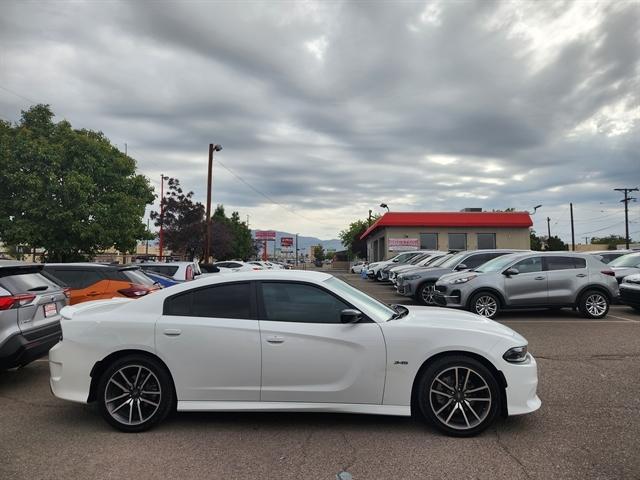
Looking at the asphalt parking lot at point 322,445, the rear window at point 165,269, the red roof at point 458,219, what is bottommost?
the asphalt parking lot at point 322,445

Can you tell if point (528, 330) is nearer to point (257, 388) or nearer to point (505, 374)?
point (505, 374)

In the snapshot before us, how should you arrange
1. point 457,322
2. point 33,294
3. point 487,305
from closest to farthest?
point 457,322
point 33,294
point 487,305

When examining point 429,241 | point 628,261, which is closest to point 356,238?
point 429,241

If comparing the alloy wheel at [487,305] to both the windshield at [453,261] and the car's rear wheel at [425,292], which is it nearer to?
the car's rear wheel at [425,292]

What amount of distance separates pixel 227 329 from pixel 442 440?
6.85ft

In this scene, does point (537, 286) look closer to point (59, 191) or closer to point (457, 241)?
point (59, 191)

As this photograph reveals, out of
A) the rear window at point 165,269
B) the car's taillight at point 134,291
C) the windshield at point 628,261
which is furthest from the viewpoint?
the windshield at point 628,261

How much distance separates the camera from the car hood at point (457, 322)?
4.32 meters

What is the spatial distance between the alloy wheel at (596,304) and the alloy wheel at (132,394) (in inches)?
406

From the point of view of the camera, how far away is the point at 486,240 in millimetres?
39250

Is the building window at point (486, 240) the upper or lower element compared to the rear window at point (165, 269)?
upper

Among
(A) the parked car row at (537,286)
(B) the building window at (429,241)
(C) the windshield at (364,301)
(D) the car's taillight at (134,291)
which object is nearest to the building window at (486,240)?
(B) the building window at (429,241)

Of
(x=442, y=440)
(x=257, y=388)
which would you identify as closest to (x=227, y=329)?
(x=257, y=388)

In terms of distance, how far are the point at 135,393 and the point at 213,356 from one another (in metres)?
0.81
